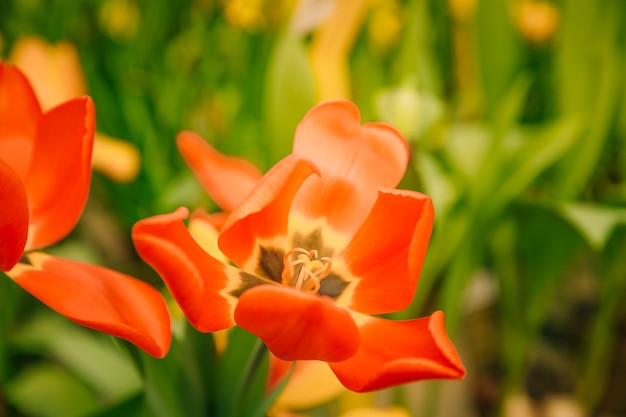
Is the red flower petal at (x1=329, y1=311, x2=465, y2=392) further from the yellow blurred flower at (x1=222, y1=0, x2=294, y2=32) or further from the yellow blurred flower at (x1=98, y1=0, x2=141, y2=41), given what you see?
the yellow blurred flower at (x1=98, y1=0, x2=141, y2=41)

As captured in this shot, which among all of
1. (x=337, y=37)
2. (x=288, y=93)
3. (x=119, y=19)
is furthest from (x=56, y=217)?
(x=119, y=19)

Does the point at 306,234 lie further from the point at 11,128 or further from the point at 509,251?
the point at 509,251

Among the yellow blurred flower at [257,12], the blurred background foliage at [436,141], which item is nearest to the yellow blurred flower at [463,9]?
the blurred background foliage at [436,141]

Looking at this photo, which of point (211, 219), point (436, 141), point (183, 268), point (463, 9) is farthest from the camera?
point (463, 9)

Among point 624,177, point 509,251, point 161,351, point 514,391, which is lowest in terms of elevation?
point 514,391

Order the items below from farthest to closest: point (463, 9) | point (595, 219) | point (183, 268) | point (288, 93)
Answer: point (463, 9) → point (595, 219) → point (288, 93) → point (183, 268)

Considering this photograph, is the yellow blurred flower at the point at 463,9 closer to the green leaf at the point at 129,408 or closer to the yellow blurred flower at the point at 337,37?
the yellow blurred flower at the point at 337,37

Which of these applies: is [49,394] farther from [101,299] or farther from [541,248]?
[541,248]

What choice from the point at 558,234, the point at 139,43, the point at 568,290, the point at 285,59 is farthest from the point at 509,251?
the point at 139,43
